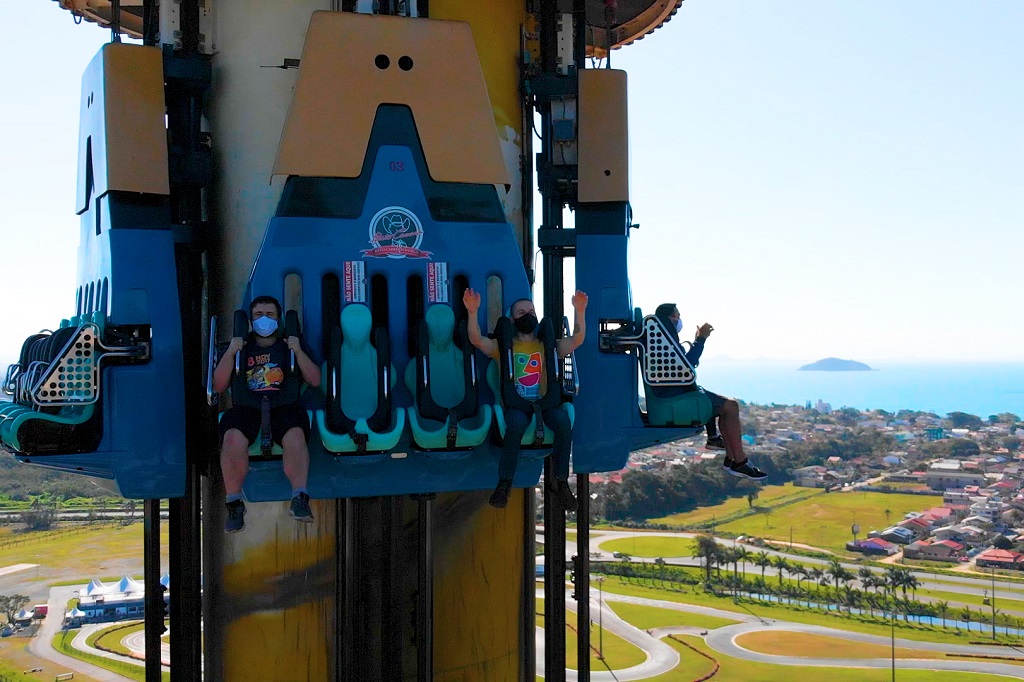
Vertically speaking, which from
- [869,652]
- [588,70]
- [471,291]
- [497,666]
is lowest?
[869,652]

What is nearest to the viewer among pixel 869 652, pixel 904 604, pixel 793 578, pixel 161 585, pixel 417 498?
pixel 417 498

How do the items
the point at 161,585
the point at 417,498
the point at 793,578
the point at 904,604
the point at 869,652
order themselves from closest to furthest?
1. the point at 417,498
2. the point at 161,585
3. the point at 869,652
4. the point at 904,604
5. the point at 793,578

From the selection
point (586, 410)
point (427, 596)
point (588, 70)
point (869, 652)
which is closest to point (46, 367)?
point (427, 596)

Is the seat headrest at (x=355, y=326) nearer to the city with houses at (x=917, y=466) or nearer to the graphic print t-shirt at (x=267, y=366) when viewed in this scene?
the graphic print t-shirt at (x=267, y=366)

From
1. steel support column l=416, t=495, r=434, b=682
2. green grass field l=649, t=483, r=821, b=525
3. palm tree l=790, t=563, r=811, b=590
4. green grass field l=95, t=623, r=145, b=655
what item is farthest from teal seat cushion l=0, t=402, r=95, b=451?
green grass field l=649, t=483, r=821, b=525

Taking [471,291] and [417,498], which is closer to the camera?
[471,291]

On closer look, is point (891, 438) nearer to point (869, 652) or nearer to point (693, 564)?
point (693, 564)
